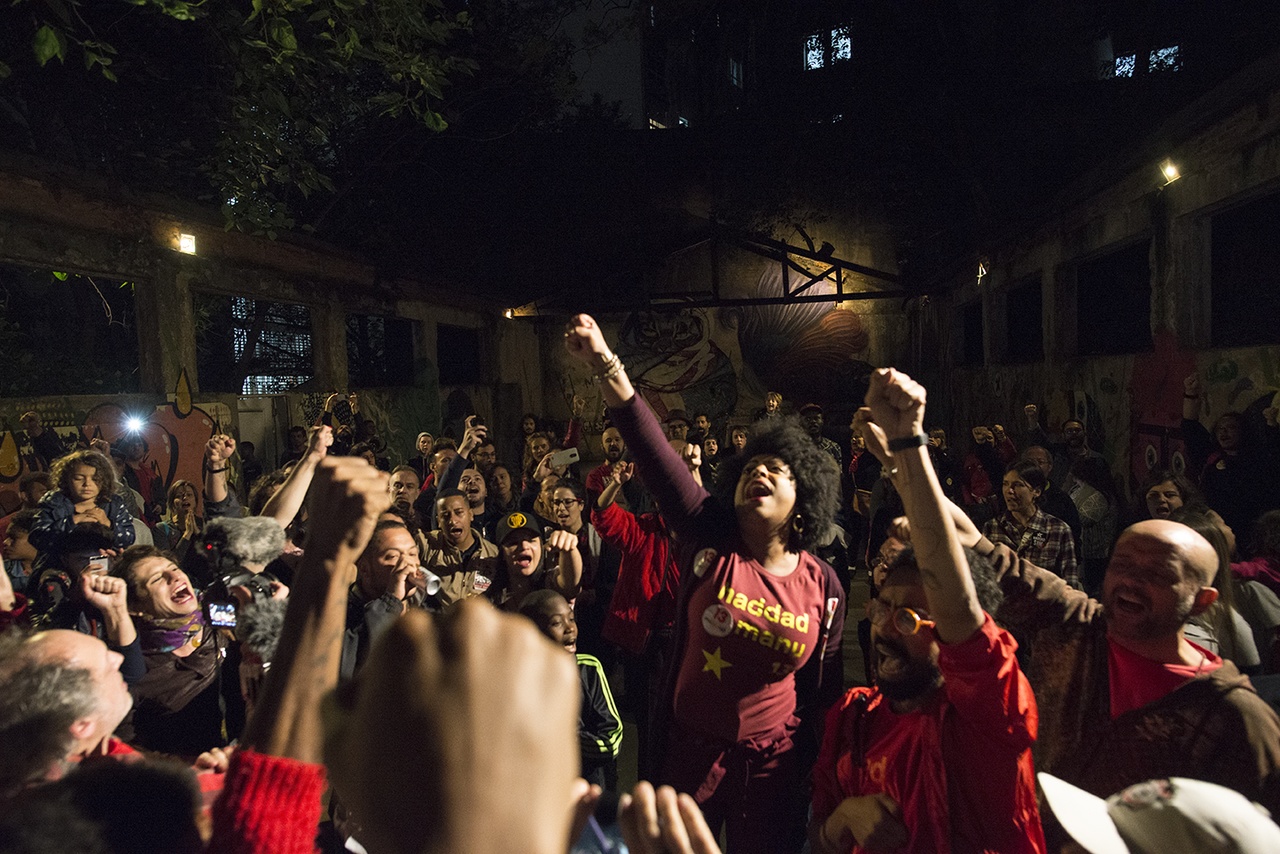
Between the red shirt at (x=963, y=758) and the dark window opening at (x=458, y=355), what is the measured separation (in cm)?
1602

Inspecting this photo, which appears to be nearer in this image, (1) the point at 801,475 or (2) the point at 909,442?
(2) the point at 909,442

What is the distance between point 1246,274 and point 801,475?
717cm

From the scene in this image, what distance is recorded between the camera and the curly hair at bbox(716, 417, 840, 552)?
3.13m

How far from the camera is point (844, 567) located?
20.5 feet

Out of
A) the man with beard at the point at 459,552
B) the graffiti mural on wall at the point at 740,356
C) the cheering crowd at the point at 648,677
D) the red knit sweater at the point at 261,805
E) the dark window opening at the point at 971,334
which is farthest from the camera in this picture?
the graffiti mural on wall at the point at 740,356

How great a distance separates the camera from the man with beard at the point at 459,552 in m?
4.45

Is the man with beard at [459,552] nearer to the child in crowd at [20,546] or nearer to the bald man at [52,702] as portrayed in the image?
the child in crowd at [20,546]

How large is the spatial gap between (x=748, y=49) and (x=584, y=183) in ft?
30.0

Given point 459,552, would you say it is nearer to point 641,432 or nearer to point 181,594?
point 181,594

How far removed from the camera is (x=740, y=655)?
9.05 feet

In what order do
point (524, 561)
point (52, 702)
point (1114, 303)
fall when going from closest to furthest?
point (52, 702)
point (524, 561)
point (1114, 303)

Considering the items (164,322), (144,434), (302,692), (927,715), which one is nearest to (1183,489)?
(927,715)

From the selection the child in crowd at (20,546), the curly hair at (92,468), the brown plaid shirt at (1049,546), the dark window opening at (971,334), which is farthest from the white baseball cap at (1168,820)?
the dark window opening at (971,334)

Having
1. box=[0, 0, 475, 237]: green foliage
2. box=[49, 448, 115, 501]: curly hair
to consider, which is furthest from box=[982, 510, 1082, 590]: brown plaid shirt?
box=[49, 448, 115, 501]: curly hair
